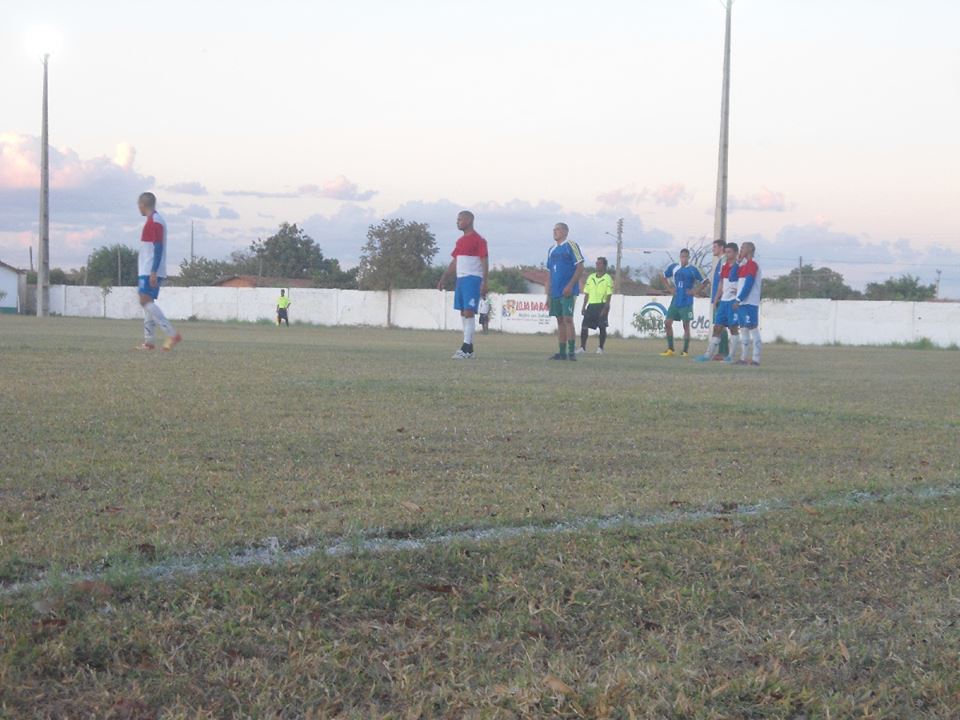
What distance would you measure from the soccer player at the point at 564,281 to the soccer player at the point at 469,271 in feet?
4.49

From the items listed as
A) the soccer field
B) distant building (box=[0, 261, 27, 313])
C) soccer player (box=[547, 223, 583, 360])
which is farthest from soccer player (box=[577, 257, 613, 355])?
distant building (box=[0, 261, 27, 313])

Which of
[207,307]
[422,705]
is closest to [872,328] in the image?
[207,307]

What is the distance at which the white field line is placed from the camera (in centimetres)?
338

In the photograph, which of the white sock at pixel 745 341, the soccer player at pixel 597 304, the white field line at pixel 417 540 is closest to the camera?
the white field line at pixel 417 540

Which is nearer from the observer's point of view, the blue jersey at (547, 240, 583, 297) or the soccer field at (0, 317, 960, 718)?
the soccer field at (0, 317, 960, 718)

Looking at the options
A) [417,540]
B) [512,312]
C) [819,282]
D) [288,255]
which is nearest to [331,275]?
[288,255]

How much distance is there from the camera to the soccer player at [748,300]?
15971mm

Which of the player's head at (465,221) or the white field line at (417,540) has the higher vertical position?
the player's head at (465,221)

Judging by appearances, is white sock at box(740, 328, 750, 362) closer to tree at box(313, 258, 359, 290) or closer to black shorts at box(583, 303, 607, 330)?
black shorts at box(583, 303, 607, 330)

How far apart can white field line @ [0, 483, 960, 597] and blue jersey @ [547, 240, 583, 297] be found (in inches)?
409

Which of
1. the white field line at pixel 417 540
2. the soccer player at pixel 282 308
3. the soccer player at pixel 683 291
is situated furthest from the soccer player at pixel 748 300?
the soccer player at pixel 282 308

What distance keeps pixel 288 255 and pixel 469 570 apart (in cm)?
10110

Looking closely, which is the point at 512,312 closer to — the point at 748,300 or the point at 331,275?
the point at 748,300

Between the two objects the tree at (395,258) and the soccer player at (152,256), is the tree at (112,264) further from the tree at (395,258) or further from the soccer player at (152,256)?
the soccer player at (152,256)
